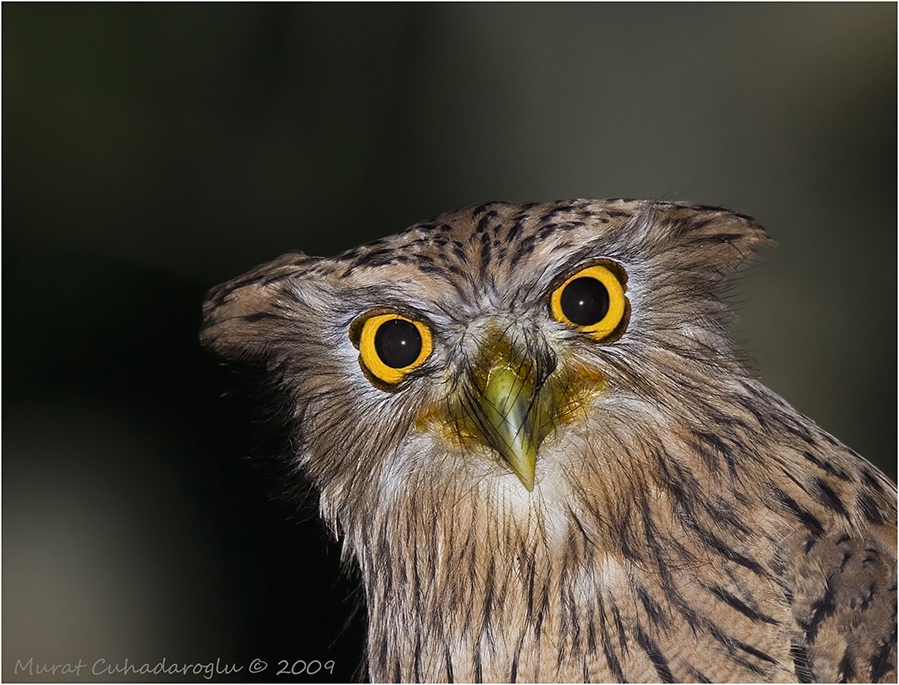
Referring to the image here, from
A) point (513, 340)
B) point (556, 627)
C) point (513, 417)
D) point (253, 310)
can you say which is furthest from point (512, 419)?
point (253, 310)

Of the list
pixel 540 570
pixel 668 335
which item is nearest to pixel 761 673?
pixel 540 570

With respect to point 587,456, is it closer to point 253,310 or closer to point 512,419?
point 512,419

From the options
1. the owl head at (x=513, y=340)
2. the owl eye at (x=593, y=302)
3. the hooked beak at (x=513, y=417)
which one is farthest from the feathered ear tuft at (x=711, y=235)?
the hooked beak at (x=513, y=417)

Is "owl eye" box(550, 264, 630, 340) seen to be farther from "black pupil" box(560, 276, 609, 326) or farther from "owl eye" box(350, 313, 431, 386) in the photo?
"owl eye" box(350, 313, 431, 386)

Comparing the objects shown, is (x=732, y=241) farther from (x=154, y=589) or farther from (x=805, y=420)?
(x=154, y=589)

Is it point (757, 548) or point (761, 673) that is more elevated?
point (757, 548)

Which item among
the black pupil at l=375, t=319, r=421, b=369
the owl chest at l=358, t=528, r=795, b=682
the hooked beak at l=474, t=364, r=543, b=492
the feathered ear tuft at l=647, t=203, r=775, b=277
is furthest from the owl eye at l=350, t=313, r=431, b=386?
the feathered ear tuft at l=647, t=203, r=775, b=277

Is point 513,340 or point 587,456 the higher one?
point 513,340
